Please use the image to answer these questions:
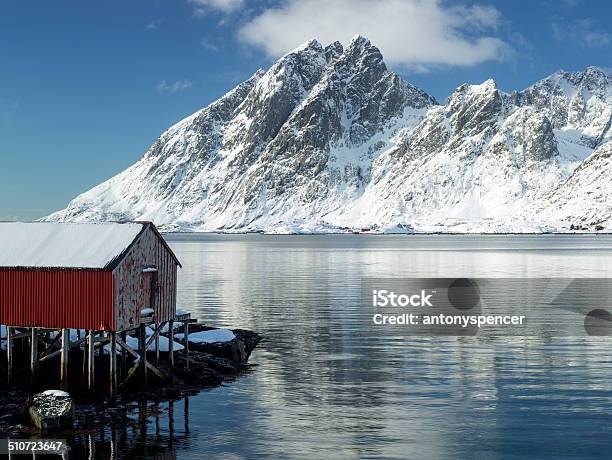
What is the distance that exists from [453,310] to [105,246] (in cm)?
4195

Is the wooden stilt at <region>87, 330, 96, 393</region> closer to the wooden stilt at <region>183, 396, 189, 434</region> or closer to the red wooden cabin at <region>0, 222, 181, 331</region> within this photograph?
the red wooden cabin at <region>0, 222, 181, 331</region>

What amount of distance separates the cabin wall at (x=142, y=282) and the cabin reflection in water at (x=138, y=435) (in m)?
4.23

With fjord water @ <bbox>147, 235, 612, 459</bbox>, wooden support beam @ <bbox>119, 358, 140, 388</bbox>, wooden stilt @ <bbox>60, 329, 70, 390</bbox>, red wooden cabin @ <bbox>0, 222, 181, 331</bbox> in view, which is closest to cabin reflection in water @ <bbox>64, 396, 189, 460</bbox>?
fjord water @ <bbox>147, 235, 612, 459</bbox>

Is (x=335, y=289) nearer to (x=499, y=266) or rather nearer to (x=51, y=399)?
(x=499, y=266)

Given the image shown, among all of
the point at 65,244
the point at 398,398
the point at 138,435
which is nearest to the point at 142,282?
the point at 65,244

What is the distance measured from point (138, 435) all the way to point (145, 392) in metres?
6.58

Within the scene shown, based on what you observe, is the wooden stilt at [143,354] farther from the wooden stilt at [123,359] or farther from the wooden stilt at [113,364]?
the wooden stilt at [113,364]

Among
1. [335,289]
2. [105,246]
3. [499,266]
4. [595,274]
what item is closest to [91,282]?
[105,246]

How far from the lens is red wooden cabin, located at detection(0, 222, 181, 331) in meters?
34.2

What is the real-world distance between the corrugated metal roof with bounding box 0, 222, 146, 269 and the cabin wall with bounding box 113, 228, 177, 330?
0.71m

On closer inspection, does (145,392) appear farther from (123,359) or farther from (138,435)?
(138,435)

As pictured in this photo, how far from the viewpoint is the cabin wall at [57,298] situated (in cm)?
3406

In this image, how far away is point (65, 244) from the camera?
3691 centimetres

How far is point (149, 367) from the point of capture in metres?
37.6
